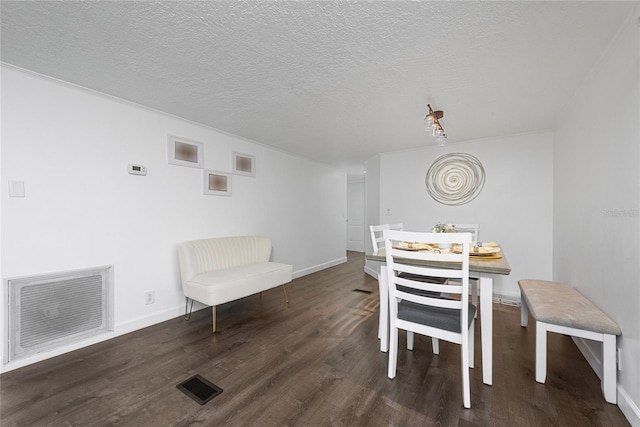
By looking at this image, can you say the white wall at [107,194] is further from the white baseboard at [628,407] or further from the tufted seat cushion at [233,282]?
the white baseboard at [628,407]

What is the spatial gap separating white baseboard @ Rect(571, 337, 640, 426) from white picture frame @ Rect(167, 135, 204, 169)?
13.0 ft

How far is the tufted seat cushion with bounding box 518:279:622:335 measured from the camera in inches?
60.5

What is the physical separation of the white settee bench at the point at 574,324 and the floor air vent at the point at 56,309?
138 inches

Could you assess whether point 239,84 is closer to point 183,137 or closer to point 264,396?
point 183,137

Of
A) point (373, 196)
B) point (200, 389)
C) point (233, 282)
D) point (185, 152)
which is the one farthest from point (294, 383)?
point (373, 196)

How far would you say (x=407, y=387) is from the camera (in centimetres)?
167

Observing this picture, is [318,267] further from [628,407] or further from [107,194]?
[628,407]

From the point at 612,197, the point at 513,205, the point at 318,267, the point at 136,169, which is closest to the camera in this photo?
→ the point at 612,197

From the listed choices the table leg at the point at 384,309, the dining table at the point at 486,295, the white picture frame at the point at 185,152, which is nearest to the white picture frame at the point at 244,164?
the white picture frame at the point at 185,152

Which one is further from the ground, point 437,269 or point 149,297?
point 437,269

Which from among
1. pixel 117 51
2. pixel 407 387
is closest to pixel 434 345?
pixel 407 387

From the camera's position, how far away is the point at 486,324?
1660mm

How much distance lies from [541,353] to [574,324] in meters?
0.29

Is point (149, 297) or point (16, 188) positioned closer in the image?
point (16, 188)
